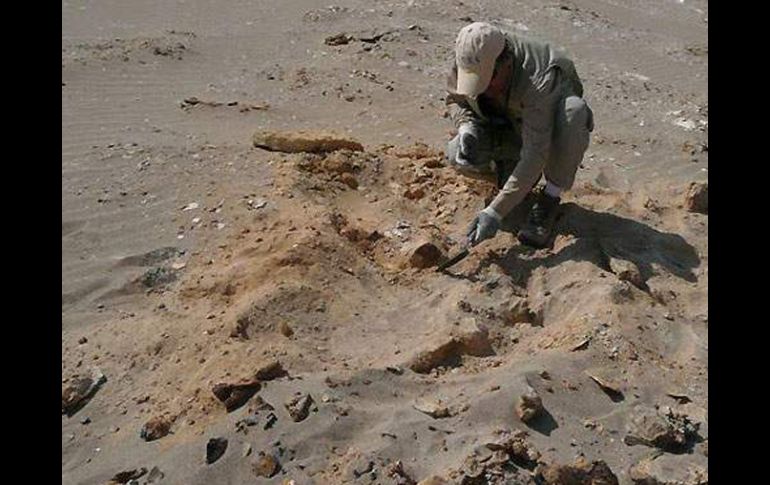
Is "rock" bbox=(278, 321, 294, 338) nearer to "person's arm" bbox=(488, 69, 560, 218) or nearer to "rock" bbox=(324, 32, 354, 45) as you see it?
"person's arm" bbox=(488, 69, 560, 218)

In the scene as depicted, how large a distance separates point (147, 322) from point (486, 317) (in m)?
1.41

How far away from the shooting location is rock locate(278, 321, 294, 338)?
3322mm

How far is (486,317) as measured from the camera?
135 inches

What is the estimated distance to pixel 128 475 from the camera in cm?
272

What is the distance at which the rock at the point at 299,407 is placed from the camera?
274 cm

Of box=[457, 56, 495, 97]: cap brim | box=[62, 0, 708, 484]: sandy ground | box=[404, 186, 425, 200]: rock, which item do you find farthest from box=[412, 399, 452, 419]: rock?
box=[404, 186, 425, 200]: rock

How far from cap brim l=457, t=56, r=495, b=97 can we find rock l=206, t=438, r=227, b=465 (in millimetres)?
1806

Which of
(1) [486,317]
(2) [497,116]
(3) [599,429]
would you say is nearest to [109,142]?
(2) [497,116]

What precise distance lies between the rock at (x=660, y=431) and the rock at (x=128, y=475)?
1.54 m

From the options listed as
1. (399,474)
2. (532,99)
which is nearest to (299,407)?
(399,474)

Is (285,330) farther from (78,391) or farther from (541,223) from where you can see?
(541,223)

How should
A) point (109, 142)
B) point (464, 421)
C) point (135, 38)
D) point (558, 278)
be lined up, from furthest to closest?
point (135, 38) → point (109, 142) → point (558, 278) → point (464, 421)

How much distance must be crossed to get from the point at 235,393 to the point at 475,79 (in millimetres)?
1658
